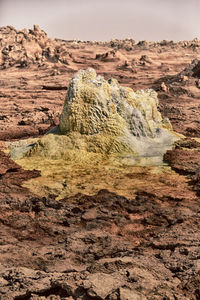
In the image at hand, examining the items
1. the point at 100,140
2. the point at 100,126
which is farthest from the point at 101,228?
the point at 100,126


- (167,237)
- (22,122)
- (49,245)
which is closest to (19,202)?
(49,245)

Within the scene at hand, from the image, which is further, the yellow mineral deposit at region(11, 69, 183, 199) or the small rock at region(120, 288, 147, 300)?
the yellow mineral deposit at region(11, 69, 183, 199)

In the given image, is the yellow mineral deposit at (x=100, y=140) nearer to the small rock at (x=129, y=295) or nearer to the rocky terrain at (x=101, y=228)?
the rocky terrain at (x=101, y=228)

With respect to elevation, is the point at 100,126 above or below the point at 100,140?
above

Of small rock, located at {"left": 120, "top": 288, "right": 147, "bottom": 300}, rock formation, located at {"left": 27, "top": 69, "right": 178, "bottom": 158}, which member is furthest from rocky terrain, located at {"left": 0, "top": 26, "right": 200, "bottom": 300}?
rock formation, located at {"left": 27, "top": 69, "right": 178, "bottom": 158}

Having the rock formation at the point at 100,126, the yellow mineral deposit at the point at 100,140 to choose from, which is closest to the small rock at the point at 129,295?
the yellow mineral deposit at the point at 100,140

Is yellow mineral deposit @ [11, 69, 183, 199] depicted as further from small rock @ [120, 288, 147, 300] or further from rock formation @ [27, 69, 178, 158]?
small rock @ [120, 288, 147, 300]

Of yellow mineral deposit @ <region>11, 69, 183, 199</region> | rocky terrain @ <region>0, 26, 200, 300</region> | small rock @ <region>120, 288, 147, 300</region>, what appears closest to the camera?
small rock @ <region>120, 288, 147, 300</region>

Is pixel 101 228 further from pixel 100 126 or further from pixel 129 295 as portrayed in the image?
pixel 100 126

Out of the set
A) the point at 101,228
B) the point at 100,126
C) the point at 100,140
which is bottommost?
the point at 101,228
